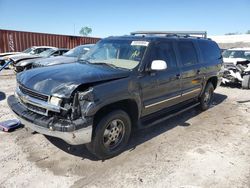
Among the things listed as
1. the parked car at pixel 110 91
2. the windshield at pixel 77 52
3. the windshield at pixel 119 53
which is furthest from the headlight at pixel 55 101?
the windshield at pixel 77 52

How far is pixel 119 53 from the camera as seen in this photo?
14.8ft

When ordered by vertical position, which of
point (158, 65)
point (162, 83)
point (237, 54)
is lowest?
point (162, 83)

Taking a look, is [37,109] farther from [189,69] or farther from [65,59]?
[65,59]

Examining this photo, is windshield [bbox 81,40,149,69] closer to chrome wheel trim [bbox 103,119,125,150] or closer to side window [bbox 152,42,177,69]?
side window [bbox 152,42,177,69]

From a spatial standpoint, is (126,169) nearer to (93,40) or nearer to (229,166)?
(229,166)

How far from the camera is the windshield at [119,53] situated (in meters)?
4.24

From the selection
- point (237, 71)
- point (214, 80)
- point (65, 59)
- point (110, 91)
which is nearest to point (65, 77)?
point (110, 91)

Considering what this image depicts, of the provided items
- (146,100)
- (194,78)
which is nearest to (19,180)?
(146,100)

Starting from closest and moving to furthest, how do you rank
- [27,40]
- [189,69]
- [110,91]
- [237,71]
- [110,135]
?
[110,91] → [110,135] → [189,69] → [237,71] → [27,40]

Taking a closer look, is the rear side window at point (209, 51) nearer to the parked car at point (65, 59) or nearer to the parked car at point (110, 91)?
the parked car at point (110, 91)

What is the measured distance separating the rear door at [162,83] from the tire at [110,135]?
1.73ft

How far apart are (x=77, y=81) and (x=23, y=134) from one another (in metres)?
2.08

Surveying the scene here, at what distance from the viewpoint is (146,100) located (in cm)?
424

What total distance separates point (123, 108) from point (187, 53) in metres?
2.31
